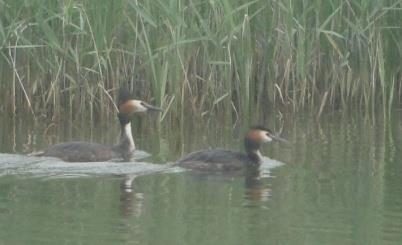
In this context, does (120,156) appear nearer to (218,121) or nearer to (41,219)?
(218,121)

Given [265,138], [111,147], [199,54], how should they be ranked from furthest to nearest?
1. [199,54]
2. [111,147]
3. [265,138]

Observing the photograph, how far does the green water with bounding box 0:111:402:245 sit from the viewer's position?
27.8 ft

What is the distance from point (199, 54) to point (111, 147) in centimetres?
219

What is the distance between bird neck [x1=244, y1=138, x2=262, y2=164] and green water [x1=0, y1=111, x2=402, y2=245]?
0.25 m

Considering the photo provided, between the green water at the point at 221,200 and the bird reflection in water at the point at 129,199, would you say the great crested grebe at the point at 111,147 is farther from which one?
the bird reflection in water at the point at 129,199

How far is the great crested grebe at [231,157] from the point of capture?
12.0 m

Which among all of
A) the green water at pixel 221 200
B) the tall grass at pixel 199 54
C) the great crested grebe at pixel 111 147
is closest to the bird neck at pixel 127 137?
A: the great crested grebe at pixel 111 147

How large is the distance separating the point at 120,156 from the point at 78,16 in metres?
2.14

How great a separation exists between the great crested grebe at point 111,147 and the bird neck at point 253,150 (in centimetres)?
114

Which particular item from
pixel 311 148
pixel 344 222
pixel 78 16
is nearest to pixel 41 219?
pixel 344 222

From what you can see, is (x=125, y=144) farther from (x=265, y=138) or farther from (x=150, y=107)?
(x=265, y=138)

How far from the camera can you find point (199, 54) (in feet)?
49.1

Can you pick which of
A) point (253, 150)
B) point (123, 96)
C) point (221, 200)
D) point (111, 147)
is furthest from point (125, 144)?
point (221, 200)

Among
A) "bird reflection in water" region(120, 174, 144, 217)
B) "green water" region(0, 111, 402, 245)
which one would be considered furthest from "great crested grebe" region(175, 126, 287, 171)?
"bird reflection in water" region(120, 174, 144, 217)
